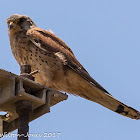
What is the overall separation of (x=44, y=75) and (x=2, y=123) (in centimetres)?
152

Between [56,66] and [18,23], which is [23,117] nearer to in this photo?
[56,66]

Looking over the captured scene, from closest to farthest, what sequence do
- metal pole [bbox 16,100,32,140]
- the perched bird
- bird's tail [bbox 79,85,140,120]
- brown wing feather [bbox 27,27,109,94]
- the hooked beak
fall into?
1. metal pole [bbox 16,100,32,140]
2. bird's tail [bbox 79,85,140,120]
3. the perched bird
4. brown wing feather [bbox 27,27,109,94]
5. the hooked beak

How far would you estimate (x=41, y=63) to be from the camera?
6.06 metres

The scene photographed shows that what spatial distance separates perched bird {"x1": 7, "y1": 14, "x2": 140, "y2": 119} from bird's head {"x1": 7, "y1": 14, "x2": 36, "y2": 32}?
72mm

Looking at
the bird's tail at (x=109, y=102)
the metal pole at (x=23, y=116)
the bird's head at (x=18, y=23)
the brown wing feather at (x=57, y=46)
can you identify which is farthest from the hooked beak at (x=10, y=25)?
the metal pole at (x=23, y=116)

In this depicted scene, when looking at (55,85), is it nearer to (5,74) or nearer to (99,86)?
(99,86)

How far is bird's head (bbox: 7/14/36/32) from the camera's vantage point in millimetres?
6680

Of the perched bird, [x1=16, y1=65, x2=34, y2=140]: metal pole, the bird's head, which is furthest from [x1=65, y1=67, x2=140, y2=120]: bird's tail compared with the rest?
[x1=16, y1=65, x2=34, y2=140]: metal pole

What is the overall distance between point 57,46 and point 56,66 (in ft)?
1.59

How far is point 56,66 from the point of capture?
6.11 metres

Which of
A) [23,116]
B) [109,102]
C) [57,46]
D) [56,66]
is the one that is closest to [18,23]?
[57,46]

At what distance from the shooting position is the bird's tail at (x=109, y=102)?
18.7ft

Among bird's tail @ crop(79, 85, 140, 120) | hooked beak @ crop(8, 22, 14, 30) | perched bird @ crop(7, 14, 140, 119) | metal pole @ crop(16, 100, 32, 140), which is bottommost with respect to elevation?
metal pole @ crop(16, 100, 32, 140)

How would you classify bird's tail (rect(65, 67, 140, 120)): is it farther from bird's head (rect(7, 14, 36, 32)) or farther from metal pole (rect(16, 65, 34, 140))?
metal pole (rect(16, 65, 34, 140))
